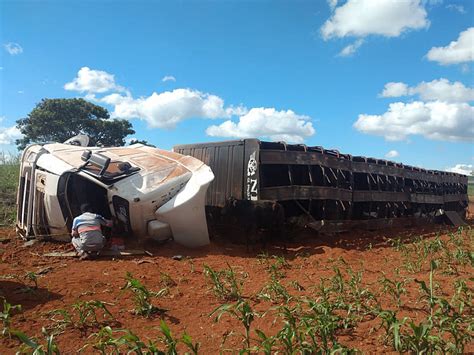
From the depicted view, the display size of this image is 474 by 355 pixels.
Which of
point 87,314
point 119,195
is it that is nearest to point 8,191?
point 119,195

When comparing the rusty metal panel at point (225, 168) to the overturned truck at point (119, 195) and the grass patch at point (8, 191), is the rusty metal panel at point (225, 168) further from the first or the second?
the grass patch at point (8, 191)

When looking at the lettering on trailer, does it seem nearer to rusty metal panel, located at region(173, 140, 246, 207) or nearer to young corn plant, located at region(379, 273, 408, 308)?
rusty metal panel, located at region(173, 140, 246, 207)

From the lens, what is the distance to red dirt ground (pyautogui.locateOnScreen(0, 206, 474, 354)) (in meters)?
3.03

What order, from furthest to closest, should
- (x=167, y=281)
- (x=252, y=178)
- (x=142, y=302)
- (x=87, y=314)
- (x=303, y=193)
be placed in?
(x=303, y=193)
(x=252, y=178)
(x=167, y=281)
(x=142, y=302)
(x=87, y=314)

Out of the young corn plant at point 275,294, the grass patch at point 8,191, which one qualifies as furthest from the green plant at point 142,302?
the grass patch at point 8,191

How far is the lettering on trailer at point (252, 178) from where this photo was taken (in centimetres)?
746

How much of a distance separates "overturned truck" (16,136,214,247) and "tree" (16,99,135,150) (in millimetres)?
18407

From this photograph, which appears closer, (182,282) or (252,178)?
(182,282)

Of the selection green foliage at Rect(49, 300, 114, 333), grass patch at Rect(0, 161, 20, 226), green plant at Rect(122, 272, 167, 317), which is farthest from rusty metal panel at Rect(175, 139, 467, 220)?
grass patch at Rect(0, 161, 20, 226)

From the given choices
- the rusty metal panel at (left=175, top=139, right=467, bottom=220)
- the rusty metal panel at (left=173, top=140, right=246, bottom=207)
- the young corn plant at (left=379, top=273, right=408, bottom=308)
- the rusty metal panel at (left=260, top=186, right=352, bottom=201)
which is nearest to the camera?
the young corn plant at (left=379, top=273, right=408, bottom=308)

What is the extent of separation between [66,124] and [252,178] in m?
21.7

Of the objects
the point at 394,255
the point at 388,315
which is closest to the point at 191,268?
the point at 388,315

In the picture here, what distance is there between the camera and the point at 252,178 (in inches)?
297

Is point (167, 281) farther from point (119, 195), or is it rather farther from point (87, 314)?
point (119, 195)
